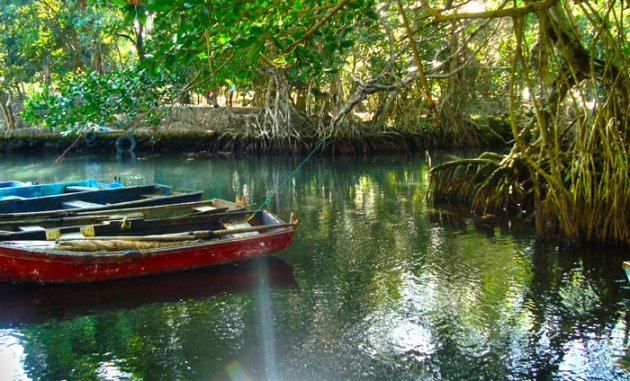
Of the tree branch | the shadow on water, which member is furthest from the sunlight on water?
the tree branch

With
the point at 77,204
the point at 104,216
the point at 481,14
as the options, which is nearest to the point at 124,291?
the point at 104,216

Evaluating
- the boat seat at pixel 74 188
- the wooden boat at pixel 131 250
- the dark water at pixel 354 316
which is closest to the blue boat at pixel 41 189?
the boat seat at pixel 74 188

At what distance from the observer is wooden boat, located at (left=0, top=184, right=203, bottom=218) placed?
9.42 metres

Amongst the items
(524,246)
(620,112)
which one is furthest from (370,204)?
(620,112)

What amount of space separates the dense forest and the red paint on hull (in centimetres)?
205

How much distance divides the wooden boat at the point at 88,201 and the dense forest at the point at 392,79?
50.7 inches

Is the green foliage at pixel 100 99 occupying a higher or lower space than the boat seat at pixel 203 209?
higher

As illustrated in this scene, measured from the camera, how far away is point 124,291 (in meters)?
7.64

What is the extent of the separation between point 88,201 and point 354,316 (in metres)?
6.08

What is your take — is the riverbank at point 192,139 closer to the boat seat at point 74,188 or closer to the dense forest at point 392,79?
the dense forest at point 392,79

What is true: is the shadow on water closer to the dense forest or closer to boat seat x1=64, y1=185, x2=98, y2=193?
the dense forest

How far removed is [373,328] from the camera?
6465 millimetres

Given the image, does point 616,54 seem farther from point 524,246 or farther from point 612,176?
point 524,246

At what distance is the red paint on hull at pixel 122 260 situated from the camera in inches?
286
